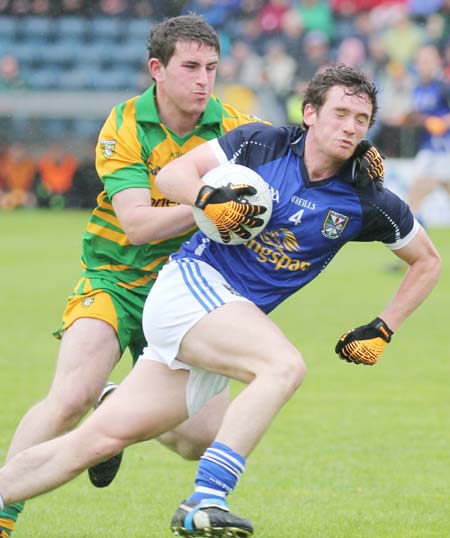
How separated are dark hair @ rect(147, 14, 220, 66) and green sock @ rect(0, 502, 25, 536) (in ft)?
6.72

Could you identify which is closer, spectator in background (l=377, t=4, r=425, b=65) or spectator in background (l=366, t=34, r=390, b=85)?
spectator in background (l=366, t=34, r=390, b=85)

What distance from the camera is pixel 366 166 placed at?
471 cm

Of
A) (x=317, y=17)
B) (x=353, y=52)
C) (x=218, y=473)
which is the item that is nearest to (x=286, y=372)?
(x=218, y=473)

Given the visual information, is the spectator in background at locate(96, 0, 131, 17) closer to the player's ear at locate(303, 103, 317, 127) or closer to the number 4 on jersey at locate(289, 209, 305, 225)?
the player's ear at locate(303, 103, 317, 127)

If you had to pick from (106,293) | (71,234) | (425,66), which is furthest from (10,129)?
(106,293)

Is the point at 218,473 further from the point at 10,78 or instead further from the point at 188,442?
the point at 10,78

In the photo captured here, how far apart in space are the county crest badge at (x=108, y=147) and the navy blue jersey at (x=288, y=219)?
77 centimetres

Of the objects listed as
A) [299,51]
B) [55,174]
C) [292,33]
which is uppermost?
[292,33]

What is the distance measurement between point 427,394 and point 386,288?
551 cm

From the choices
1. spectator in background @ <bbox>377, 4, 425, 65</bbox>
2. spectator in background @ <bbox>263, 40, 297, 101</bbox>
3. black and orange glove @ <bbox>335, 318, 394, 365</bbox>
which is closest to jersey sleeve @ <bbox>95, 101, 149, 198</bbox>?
black and orange glove @ <bbox>335, 318, 394, 365</bbox>

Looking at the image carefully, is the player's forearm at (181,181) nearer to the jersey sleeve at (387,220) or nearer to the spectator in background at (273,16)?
the jersey sleeve at (387,220)

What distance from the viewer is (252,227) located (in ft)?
14.9

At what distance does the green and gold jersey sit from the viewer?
5.41 meters

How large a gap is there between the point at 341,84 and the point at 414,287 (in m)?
0.92
